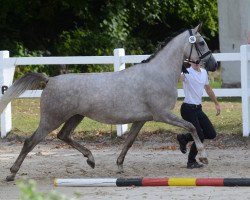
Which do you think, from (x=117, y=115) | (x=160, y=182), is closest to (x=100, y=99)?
(x=117, y=115)

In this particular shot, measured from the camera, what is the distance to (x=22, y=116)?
17719 mm

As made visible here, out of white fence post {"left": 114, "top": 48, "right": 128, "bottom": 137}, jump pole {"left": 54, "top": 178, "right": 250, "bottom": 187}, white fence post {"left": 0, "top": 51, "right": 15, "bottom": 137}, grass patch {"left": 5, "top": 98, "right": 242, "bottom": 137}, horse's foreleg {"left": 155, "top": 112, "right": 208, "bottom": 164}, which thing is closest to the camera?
jump pole {"left": 54, "top": 178, "right": 250, "bottom": 187}

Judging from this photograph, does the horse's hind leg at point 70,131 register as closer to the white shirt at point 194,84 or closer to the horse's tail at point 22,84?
the horse's tail at point 22,84

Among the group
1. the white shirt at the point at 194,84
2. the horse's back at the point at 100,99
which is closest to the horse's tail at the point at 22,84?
the horse's back at the point at 100,99

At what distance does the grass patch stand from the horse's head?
11.6 feet

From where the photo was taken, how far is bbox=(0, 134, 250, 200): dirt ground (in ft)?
32.0

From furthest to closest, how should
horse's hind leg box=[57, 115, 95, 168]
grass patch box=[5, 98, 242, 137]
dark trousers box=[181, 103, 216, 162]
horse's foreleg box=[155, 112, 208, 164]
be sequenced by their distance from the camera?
grass patch box=[5, 98, 242, 137], dark trousers box=[181, 103, 216, 162], horse's hind leg box=[57, 115, 95, 168], horse's foreleg box=[155, 112, 208, 164]

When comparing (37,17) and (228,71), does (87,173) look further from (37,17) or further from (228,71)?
(37,17)

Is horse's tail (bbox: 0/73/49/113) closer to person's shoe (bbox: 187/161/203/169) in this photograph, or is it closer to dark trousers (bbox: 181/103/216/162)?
dark trousers (bbox: 181/103/216/162)

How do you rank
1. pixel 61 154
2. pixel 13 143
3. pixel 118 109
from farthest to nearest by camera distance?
1. pixel 13 143
2. pixel 61 154
3. pixel 118 109

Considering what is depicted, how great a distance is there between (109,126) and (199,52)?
186 inches

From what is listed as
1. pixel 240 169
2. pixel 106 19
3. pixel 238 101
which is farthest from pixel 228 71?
pixel 240 169

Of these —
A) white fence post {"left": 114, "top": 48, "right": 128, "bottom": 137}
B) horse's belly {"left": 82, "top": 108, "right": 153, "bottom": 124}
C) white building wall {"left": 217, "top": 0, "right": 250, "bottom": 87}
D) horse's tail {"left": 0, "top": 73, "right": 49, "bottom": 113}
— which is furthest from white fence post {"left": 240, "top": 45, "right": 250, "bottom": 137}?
white building wall {"left": 217, "top": 0, "right": 250, "bottom": 87}

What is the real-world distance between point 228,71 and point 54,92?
487 inches
